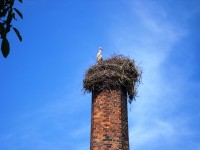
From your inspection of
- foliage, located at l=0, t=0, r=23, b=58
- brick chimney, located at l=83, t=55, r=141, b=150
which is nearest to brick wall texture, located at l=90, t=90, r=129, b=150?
brick chimney, located at l=83, t=55, r=141, b=150

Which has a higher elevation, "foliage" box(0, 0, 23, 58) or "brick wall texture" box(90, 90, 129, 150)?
"brick wall texture" box(90, 90, 129, 150)

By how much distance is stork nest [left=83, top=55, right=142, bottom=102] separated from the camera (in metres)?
10.3

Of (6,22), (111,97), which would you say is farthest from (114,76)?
(6,22)

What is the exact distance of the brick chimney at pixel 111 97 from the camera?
9.33 metres

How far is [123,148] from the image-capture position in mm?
9273

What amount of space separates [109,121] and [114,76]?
1506mm

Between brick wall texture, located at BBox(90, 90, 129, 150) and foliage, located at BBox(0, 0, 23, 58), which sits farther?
brick wall texture, located at BBox(90, 90, 129, 150)

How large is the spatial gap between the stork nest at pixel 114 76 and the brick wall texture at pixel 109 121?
0.82 ft

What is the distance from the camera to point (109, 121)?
955 cm

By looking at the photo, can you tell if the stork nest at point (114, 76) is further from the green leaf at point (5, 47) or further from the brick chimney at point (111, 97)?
the green leaf at point (5, 47)

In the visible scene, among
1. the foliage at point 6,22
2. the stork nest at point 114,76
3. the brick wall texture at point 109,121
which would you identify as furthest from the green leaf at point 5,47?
the stork nest at point 114,76

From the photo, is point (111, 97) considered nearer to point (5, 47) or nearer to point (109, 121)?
point (109, 121)

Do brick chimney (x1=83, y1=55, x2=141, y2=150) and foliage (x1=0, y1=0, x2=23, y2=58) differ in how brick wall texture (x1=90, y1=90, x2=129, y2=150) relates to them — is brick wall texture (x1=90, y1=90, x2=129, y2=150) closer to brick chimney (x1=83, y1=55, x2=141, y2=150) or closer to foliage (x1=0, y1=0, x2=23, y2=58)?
brick chimney (x1=83, y1=55, x2=141, y2=150)

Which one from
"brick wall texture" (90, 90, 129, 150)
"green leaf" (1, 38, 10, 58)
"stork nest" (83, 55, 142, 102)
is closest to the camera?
"green leaf" (1, 38, 10, 58)
